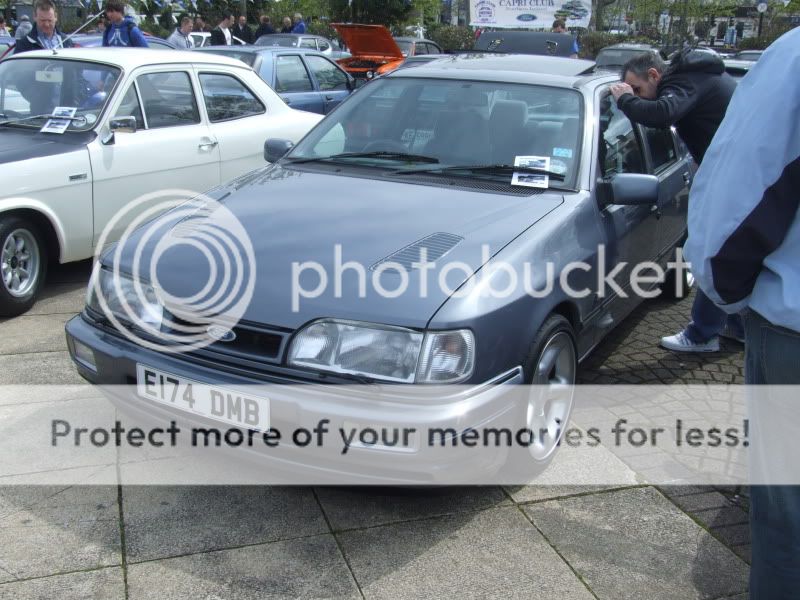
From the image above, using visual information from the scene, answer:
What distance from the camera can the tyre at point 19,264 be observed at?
16.3 ft

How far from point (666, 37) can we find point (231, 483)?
42878mm

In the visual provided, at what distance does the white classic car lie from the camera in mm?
5074

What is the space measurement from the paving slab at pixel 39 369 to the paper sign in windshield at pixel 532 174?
2.42 metres

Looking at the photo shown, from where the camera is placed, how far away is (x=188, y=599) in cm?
265

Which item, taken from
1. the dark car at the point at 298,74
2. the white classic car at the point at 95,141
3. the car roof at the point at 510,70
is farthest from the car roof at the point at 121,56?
the dark car at the point at 298,74

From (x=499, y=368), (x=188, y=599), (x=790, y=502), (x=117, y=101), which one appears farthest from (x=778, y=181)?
(x=117, y=101)

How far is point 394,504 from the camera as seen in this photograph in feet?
10.7

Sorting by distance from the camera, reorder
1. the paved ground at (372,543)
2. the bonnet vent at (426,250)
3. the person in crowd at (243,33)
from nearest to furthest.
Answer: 1. the paved ground at (372,543)
2. the bonnet vent at (426,250)
3. the person in crowd at (243,33)

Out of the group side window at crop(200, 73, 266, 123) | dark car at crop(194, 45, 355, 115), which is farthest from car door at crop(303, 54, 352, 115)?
side window at crop(200, 73, 266, 123)

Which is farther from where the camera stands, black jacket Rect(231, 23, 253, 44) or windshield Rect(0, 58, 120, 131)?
black jacket Rect(231, 23, 253, 44)

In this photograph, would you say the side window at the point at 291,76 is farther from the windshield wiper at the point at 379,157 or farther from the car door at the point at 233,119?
the windshield wiper at the point at 379,157

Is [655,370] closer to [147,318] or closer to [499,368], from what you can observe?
[499,368]

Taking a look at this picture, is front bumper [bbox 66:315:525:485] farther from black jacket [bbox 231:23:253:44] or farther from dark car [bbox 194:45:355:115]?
black jacket [bbox 231:23:253:44]

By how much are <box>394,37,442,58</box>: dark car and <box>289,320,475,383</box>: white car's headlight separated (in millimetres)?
18742
